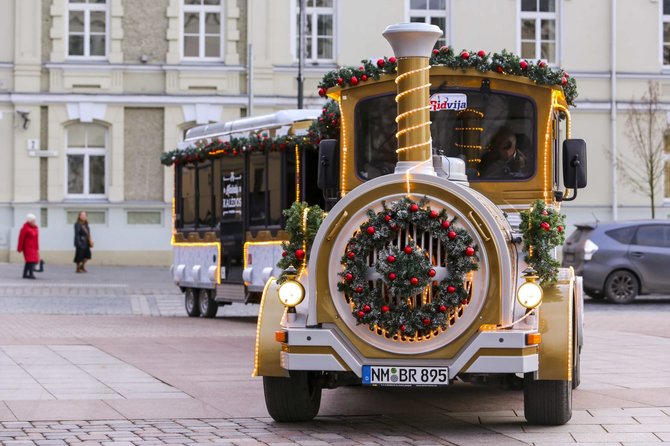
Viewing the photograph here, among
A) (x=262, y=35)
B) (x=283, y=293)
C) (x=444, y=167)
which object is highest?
(x=262, y=35)

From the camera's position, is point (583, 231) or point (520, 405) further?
point (583, 231)

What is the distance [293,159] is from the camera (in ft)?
65.3

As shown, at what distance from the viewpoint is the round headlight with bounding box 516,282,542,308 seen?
909 cm

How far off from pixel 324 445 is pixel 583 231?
60.8 ft

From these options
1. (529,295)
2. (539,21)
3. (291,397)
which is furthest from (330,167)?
(539,21)

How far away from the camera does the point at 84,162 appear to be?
38.3 metres

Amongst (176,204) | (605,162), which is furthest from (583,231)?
(605,162)

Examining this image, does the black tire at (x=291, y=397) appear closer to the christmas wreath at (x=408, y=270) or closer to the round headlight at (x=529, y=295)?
the christmas wreath at (x=408, y=270)

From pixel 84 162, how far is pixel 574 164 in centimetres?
2892

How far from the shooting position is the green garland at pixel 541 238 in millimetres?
9383

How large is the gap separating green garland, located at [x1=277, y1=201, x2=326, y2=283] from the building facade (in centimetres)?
2750

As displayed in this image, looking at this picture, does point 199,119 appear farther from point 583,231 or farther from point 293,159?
point 293,159

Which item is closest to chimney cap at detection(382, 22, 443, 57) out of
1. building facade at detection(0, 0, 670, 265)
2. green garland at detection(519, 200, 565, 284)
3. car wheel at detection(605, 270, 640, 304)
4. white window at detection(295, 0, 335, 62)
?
green garland at detection(519, 200, 565, 284)

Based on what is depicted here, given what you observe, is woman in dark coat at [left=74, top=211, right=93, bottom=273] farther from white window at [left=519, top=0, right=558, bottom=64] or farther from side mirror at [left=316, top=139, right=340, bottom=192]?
side mirror at [left=316, top=139, right=340, bottom=192]
